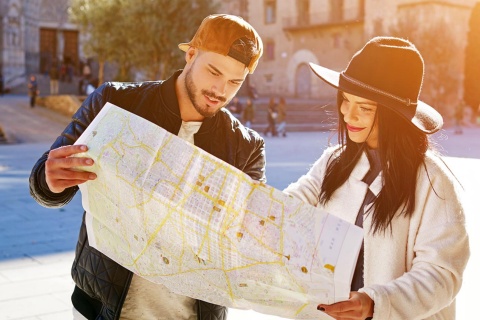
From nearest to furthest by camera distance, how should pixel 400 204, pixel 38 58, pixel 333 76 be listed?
pixel 400 204
pixel 333 76
pixel 38 58

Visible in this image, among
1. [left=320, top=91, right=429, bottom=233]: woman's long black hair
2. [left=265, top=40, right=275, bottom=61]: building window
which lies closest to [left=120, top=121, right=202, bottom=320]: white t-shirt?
[left=320, top=91, right=429, bottom=233]: woman's long black hair

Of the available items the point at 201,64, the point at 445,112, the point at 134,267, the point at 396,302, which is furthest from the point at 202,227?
the point at 445,112

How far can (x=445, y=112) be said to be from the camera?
3117 centimetres

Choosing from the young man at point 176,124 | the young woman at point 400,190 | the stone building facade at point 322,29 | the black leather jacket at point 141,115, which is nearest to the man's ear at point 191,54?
the young man at point 176,124

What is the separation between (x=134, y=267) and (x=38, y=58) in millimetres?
37752

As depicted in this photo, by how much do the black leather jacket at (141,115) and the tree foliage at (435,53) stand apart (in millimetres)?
28383

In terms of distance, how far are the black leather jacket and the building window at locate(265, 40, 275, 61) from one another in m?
40.5

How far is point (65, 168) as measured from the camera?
1.69 m

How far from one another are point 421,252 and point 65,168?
0.97 m

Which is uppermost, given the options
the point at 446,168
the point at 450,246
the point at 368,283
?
the point at 446,168

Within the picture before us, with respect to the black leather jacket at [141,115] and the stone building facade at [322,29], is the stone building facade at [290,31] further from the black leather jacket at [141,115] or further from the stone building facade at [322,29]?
the black leather jacket at [141,115]

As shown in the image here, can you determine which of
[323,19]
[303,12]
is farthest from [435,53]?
[303,12]

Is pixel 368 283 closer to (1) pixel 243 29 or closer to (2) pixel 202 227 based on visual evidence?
(2) pixel 202 227

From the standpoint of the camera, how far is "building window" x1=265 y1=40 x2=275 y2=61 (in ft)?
139
